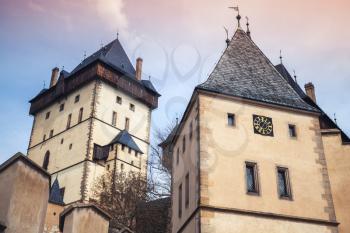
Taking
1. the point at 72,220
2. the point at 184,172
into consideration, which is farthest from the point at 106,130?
the point at 72,220

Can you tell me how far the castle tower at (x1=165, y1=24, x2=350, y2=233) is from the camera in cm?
1538

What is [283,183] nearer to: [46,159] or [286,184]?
[286,184]

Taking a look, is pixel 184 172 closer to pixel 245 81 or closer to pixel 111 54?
pixel 245 81

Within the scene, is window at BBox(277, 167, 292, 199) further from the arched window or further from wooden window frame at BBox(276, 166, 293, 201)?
the arched window

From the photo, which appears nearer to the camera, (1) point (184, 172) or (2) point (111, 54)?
(1) point (184, 172)

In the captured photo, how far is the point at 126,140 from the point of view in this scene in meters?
49.7

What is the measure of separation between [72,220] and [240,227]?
1040 cm

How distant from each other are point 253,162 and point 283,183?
1.38 meters

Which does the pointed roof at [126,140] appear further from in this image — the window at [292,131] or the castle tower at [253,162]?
the window at [292,131]

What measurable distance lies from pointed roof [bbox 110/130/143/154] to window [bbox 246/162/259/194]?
109 ft

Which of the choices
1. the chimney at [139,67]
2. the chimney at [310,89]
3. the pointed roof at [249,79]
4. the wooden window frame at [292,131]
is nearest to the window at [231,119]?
the pointed roof at [249,79]

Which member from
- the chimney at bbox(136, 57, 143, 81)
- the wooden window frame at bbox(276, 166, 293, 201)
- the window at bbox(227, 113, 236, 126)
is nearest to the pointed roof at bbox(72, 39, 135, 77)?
the chimney at bbox(136, 57, 143, 81)

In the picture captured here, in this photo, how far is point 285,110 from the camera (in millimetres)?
18188

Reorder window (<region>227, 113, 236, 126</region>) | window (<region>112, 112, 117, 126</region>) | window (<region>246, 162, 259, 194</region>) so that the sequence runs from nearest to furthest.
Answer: window (<region>246, 162, 259, 194</region>)
window (<region>227, 113, 236, 126</region>)
window (<region>112, 112, 117, 126</region>)
